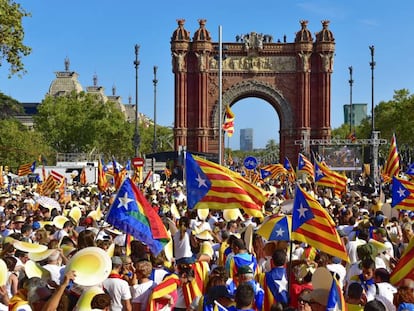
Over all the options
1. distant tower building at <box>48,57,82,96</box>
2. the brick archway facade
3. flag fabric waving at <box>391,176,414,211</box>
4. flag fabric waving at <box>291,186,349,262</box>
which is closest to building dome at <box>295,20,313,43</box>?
the brick archway facade

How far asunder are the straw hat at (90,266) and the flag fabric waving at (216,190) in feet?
15.8

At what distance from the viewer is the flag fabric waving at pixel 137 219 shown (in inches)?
407

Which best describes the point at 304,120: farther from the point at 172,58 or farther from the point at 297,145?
the point at 172,58

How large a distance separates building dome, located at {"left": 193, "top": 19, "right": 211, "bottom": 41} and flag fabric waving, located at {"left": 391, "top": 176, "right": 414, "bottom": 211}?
2006 inches

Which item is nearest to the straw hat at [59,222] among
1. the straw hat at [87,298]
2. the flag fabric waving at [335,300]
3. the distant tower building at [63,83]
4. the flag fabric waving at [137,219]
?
the flag fabric waving at [137,219]

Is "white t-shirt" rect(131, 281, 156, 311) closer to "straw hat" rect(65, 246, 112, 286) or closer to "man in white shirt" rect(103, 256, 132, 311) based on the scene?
"man in white shirt" rect(103, 256, 132, 311)

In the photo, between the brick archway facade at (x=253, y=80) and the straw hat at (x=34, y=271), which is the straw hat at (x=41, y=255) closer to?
the straw hat at (x=34, y=271)

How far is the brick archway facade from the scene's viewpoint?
66562 millimetres

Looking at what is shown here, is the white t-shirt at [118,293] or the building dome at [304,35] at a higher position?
the building dome at [304,35]

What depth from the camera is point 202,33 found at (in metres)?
66.7

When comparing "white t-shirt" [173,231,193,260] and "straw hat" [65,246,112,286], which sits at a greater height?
"straw hat" [65,246,112,286]

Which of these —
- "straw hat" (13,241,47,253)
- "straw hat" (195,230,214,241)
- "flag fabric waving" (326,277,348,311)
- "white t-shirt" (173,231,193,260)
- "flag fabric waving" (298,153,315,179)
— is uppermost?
"flag fabric waving" (298,153,315,179)

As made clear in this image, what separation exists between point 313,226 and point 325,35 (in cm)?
6017

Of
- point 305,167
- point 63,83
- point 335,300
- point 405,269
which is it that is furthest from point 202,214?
point 63,83
